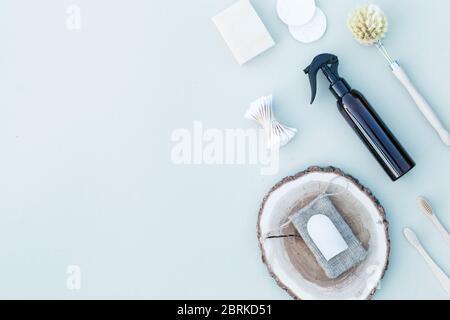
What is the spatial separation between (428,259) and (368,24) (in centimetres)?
38

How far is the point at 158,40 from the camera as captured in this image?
99cm

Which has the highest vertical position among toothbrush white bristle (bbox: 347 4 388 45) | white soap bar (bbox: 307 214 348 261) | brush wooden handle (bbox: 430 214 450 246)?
toothbrush white bristle (bbox: 347 4 388 45)

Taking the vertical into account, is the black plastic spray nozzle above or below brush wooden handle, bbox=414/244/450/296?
above

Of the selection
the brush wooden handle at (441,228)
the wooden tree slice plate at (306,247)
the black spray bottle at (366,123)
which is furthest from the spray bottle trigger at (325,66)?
the brush wooden handle at (441,228)

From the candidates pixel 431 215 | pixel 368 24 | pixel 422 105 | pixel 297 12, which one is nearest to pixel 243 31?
pixel 297 12

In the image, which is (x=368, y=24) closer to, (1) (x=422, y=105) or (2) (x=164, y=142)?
(1) (x=422, y=105)

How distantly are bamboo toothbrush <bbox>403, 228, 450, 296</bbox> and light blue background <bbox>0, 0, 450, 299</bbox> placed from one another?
0.04ft

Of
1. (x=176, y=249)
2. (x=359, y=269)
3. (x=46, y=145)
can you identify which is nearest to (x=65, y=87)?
(x=46, y=145)

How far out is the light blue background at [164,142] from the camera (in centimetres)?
96

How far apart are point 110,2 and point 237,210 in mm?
403

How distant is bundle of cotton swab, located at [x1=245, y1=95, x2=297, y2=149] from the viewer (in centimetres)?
94

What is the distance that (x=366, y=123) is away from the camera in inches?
36.1

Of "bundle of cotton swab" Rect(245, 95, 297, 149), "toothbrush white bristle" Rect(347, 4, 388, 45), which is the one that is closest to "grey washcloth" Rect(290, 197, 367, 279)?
"bundle of cotton swab" Rect(245, 95, 297, 149)

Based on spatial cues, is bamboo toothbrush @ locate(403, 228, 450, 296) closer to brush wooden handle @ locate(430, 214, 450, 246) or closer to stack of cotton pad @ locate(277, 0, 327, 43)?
brush wooden handle @ locate(430, 214, 450, 246)
